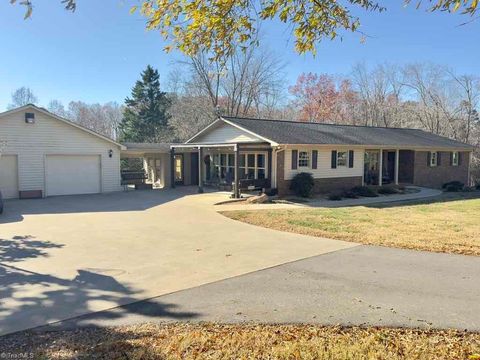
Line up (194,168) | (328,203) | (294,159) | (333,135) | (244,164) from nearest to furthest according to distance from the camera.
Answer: (328,203)
(294,159)
(244,164)
(333,135)
(194,168)

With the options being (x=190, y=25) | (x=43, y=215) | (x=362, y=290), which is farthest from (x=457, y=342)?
(x=43, y=215)

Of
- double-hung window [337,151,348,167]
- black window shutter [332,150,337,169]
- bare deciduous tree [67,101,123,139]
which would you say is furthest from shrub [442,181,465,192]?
bare deciduous tree [67,101,123,139]

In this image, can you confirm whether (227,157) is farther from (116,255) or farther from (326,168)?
(116,255)

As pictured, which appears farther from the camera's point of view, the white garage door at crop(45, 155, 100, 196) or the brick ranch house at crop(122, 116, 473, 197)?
the white garage door at crop(45, 155, 100, 196)

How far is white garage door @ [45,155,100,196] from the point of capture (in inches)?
785

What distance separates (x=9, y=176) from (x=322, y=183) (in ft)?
50.3

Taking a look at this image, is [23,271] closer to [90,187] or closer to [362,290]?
[362,290]

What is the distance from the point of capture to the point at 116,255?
802 cm

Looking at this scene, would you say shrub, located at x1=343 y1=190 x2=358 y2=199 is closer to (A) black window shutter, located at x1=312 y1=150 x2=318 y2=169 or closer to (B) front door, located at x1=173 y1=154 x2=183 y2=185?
→ (A) black window shutter, located at x1=312 y1=150 x2=318 y2=169

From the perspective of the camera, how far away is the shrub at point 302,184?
19000 millimetres

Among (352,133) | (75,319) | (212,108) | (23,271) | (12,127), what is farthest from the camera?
(212,108)

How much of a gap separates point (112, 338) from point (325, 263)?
4314 mm

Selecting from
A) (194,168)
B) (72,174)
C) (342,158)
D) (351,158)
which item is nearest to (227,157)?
(194,168)

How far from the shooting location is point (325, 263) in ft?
24.2
